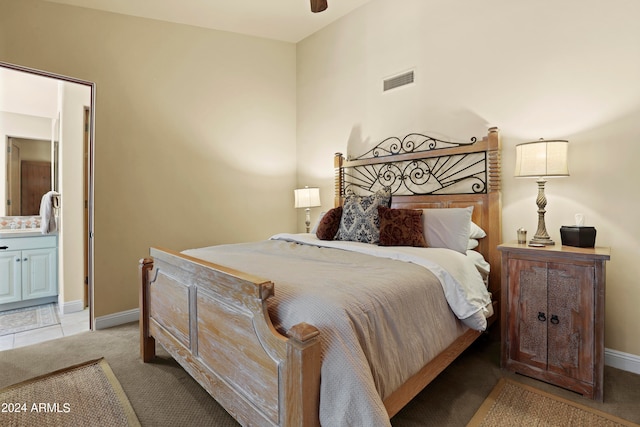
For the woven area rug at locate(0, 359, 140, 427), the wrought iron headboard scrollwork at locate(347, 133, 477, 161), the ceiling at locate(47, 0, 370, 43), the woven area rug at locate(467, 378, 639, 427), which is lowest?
the woven area rug at locate(0, 359, 140, 427)

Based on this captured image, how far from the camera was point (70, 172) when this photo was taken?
134 inches

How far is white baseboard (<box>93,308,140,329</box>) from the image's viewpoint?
9.64 ft

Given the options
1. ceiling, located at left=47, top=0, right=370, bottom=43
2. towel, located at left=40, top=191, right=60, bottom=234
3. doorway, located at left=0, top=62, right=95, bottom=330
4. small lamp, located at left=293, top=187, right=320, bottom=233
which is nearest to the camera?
ceiling, located at left=47, top=0, right=370, bottom=43

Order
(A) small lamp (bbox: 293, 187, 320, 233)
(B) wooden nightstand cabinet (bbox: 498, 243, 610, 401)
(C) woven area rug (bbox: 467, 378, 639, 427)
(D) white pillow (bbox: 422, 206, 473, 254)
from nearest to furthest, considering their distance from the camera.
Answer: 1. (C) woven area rug (bbox: 467, 378, 639, 427)
2. (B) wooden nightstand cabinet (bbox: 498, 243, 610, 401)
3. (D) white pillow (bbox: 422, 206, 473, 254)
4. (A) small lamp (bbox: 293, 187, 320, 233)

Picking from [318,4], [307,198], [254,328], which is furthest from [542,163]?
[307,198]

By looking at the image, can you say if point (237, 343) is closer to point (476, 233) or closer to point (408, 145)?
point (476, 233)

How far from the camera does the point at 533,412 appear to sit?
5.61 ft

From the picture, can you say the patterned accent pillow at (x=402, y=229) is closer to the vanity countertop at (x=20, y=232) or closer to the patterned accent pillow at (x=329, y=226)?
the patterned accent pillow at (x=329, y=226)

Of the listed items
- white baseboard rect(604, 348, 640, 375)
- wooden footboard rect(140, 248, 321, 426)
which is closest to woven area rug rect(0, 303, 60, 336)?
wooden footboard rect(140, 248, 321, 426)

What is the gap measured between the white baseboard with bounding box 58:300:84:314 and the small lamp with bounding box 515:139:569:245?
4357 millimetres

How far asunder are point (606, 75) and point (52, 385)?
4100mm

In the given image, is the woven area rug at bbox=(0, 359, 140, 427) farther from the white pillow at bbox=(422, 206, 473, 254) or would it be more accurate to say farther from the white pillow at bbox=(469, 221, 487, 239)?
the white pillow at bbox=(469, 221, 487, 239)

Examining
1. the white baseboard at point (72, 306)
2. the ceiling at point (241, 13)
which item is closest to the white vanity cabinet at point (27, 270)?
the white baseboard at point (72, 306)

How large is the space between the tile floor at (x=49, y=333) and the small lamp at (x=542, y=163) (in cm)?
388
